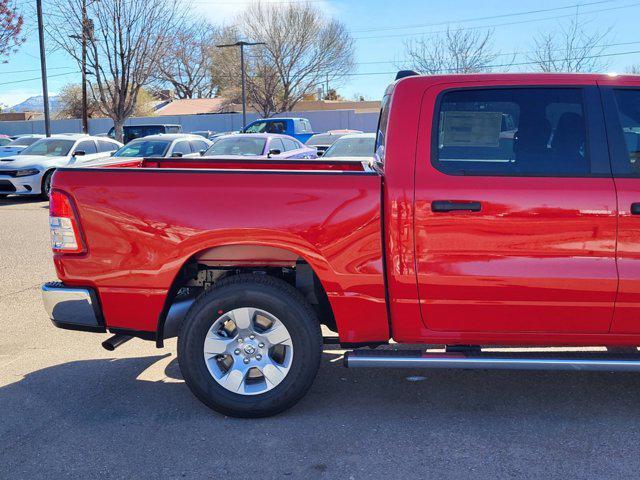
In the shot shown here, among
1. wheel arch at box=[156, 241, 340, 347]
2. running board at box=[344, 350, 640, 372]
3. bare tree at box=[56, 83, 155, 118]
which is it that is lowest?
running board at box=[344, 350, 640, 372]

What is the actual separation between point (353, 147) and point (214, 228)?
953 centimetres

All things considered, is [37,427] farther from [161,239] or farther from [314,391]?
[314,391]

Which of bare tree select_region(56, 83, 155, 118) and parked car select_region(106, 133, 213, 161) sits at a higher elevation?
bare tree select_region(56, 83, 155, 118)

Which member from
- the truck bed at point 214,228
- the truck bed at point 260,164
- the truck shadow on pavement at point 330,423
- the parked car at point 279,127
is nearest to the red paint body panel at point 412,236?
the truck bed at point 214,228

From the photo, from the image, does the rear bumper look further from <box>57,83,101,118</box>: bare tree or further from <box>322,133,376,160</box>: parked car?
<box>57,83,101,118</box>: bare tree

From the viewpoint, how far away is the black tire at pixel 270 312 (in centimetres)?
382

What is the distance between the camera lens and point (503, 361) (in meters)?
3.69

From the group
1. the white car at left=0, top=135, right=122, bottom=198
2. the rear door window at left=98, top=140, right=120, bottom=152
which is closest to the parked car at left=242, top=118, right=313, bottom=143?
the rear door window at left=98, top=140, right=120, bottom=152

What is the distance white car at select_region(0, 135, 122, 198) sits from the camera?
15000mm

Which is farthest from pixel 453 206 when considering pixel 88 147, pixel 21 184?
pixel 88 147

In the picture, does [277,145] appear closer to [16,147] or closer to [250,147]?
[250,147]

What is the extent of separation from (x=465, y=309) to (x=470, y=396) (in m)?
0.86

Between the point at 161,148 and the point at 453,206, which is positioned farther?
the point at 161,148

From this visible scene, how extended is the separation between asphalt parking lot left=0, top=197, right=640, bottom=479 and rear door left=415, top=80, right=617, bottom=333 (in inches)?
24.6
